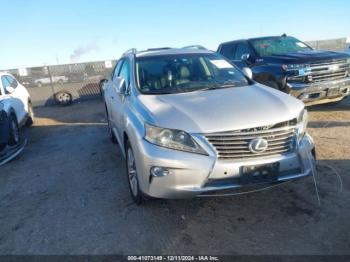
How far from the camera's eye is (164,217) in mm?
3492

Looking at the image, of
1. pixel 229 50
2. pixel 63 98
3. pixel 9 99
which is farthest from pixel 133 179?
pixel 63 98

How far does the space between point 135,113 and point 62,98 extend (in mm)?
11734

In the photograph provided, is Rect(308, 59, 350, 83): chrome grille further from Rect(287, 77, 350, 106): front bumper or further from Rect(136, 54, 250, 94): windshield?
Rect(136, 54, 250, 94): windshield

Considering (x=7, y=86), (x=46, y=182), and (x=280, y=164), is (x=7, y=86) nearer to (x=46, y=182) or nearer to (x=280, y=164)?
(x=46, y=182)

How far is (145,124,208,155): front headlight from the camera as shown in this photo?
118 inches

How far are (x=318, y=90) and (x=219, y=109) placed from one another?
4276 millimetres

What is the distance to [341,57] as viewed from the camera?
23.3ft

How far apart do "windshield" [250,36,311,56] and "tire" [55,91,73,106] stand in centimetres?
893

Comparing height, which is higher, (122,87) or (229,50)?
(122,87)

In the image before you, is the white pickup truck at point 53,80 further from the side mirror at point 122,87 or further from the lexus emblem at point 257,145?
the lexus emblem at point 257,145

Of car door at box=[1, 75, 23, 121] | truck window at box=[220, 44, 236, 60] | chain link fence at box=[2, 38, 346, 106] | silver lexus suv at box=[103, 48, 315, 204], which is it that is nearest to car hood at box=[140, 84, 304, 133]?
silver lexus suv at box=[103, 48, 315, 204]

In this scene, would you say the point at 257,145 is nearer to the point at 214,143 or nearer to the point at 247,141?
the point at 247,141

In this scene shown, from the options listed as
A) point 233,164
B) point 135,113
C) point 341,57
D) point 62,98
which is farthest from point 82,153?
point 62,98

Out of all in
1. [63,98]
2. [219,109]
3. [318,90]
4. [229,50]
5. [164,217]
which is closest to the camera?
[219,109]
